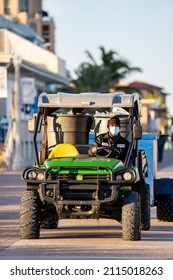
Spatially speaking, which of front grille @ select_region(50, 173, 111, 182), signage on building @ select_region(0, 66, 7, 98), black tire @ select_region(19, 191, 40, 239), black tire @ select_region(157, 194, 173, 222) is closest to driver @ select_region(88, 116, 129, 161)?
front grille @ select_region(50, 173, 111, 182)

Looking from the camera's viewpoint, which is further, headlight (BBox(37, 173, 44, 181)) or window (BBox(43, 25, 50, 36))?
window (BBox(43, 25, 50, 36))

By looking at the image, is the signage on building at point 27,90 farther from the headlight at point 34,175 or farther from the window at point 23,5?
the window at point 23,5

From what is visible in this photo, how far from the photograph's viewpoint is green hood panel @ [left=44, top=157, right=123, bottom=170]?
1645 cm

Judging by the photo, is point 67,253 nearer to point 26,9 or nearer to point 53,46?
point 26,9

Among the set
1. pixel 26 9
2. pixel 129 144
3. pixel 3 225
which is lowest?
pixel 3 225

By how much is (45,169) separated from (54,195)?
412 millimetres

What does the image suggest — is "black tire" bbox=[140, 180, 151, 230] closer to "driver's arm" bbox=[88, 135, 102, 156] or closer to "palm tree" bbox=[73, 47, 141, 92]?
"driver's arm" bbox=[88, 135, 102, 156]

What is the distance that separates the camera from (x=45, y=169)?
16.5 m

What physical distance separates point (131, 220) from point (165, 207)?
3889 millimetres

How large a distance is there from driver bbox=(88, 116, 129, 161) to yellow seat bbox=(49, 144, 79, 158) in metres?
0.26

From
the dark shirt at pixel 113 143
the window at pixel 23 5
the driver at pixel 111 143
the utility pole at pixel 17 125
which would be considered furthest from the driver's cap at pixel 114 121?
the window at pixel 23 5

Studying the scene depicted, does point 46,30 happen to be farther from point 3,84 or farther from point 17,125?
point 3,84
